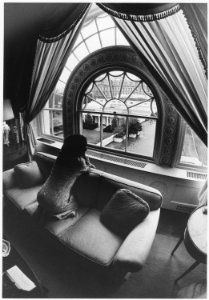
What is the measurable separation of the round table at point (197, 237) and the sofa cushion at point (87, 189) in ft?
2.99

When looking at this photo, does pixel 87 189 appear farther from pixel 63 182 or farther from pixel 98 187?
pixel 63 182

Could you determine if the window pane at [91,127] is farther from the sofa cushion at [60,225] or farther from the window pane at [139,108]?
the sofa cushion at [60,225]

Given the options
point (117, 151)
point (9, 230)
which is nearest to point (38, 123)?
point (117, 151)

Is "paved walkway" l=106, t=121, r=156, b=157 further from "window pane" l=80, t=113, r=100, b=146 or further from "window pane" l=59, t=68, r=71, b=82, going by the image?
"window pane" l=59, t=68, r=71, b=82

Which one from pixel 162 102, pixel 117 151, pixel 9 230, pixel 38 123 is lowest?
pixel 9 230

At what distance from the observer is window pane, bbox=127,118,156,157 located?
2.47 meters

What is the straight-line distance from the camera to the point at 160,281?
1612mm

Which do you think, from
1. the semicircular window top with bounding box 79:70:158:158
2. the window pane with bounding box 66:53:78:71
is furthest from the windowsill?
the window pane with bounding box 66:53:78:71

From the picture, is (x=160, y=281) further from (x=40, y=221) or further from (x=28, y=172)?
(x=28, y=172)

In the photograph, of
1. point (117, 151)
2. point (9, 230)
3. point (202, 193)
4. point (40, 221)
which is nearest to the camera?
point (40, 221)

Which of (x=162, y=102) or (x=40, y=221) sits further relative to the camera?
(x=162, y=102)

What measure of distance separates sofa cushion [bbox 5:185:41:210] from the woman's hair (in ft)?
2.00

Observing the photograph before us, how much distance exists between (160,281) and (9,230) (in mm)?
1533

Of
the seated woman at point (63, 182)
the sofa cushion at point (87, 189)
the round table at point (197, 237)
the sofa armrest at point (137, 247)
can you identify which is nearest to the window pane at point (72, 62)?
the seated woman at point (63, 182)
